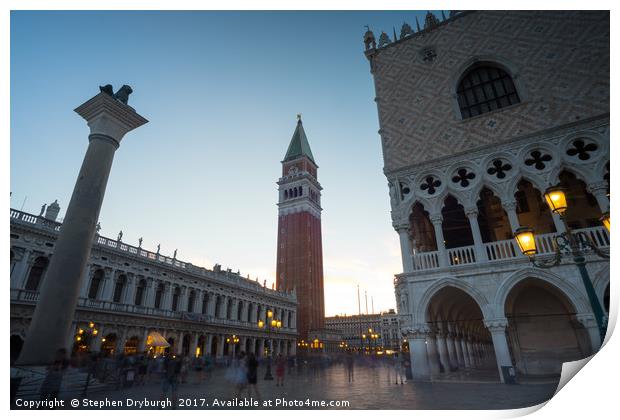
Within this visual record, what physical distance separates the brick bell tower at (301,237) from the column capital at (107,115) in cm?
3887

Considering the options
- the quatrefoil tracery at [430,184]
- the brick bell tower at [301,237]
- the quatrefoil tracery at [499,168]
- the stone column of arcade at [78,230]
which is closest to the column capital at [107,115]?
the stone column of arcade at [78,230]

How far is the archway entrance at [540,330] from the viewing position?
32.9 ft

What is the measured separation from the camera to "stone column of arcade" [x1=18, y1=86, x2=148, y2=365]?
6172mm

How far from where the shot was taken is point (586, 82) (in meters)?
9.59

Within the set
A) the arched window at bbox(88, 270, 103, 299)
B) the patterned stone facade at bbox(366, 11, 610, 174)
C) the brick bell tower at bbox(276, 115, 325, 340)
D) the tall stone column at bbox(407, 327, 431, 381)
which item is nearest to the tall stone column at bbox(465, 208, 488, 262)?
the patterned stone facade at bbox(366, 11, 610, 174)

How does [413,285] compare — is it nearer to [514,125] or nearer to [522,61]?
[514,125]

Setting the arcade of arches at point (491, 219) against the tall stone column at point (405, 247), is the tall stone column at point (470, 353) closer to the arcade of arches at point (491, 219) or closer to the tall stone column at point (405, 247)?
the arcade of arches at point (491, 219)

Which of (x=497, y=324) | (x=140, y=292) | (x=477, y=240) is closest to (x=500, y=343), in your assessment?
(x=497, y=324)

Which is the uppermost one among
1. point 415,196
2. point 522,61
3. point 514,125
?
point 522,61

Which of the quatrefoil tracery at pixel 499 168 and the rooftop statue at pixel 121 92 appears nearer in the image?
the rooftop statue at pixel 121 92

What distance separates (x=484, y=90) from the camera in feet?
39.1

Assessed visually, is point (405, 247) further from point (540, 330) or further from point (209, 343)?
point (209, 343)

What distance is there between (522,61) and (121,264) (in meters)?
24.4
